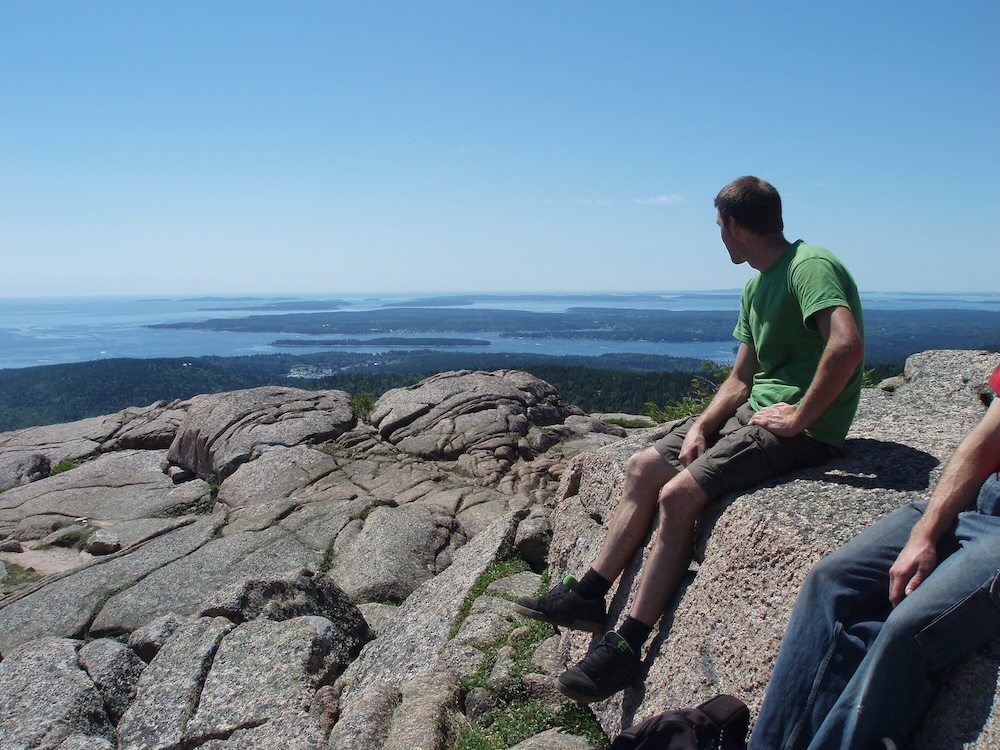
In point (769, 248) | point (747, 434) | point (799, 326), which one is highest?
point (769, 248)

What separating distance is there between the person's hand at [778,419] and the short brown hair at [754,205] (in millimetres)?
1336

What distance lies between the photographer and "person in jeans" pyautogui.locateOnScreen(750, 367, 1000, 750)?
10.9ft

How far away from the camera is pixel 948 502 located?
370cm

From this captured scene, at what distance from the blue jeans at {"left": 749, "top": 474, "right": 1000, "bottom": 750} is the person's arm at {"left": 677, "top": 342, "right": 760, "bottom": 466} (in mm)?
1759

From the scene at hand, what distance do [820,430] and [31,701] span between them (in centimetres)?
799

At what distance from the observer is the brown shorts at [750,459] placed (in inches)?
196

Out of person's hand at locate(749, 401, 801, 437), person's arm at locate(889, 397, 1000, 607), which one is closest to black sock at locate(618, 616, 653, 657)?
person's hand at locate(749, 401, 801, 437)

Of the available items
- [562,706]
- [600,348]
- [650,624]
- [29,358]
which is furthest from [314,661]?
[29,358]

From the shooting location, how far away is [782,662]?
3688 mm

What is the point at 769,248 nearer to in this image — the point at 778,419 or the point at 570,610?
the point at 778,419

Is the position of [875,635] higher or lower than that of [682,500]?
lower

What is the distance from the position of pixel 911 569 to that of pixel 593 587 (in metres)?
2.33

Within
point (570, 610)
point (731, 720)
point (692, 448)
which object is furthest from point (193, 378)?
point (731, 720)

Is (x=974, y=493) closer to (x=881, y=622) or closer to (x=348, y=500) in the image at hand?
(x=881, y=622)
